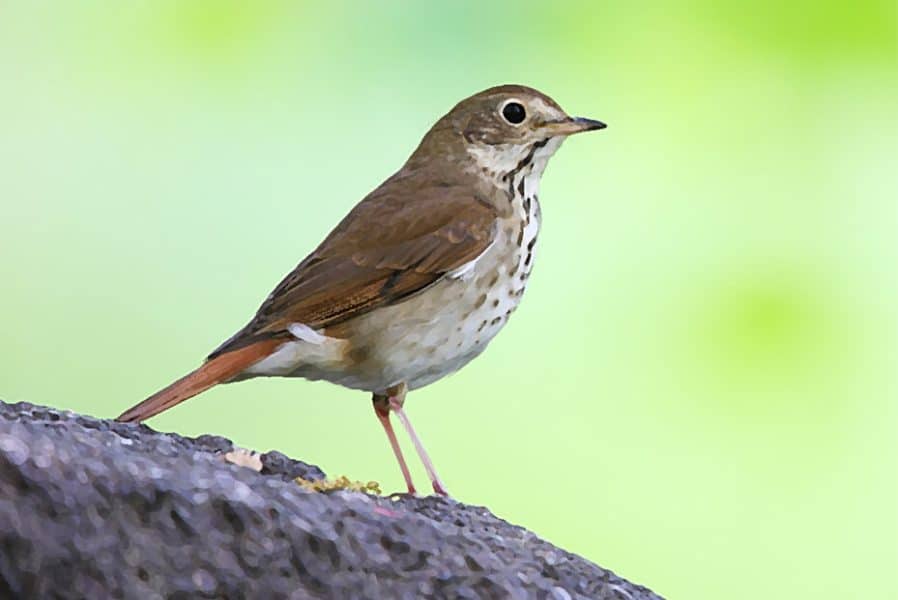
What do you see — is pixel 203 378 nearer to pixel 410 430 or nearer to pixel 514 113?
pixel 410 430

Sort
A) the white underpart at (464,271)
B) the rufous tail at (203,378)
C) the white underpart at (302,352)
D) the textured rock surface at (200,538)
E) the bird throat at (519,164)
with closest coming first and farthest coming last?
the textured rock surface at (200,538), the rufous tail at (203,378), the white underpart at (302,352), the white underpart at (464,271), the bird throat at (519,164)

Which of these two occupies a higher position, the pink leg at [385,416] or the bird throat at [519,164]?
the bird throat at [519,164]

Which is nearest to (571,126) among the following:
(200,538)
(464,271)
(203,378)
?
(464,271)

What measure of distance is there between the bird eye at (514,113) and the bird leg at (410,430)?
88 cm

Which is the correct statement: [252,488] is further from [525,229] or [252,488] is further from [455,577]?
[525,229]

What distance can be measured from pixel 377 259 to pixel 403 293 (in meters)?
0.13

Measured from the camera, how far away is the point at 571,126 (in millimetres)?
4543

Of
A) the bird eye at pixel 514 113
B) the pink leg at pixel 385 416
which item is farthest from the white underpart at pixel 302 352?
the bird eye at pixel 514 113

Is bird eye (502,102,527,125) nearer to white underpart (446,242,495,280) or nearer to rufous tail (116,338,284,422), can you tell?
white underpart (446,242,495,280)

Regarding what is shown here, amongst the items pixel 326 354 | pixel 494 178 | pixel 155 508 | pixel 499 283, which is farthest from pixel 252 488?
pixel 494 178

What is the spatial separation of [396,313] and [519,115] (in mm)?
796

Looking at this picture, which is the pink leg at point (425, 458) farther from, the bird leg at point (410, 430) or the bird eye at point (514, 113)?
the bird eye at point (514, 113)

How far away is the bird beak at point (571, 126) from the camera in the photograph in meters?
4.48

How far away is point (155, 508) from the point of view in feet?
9.29
